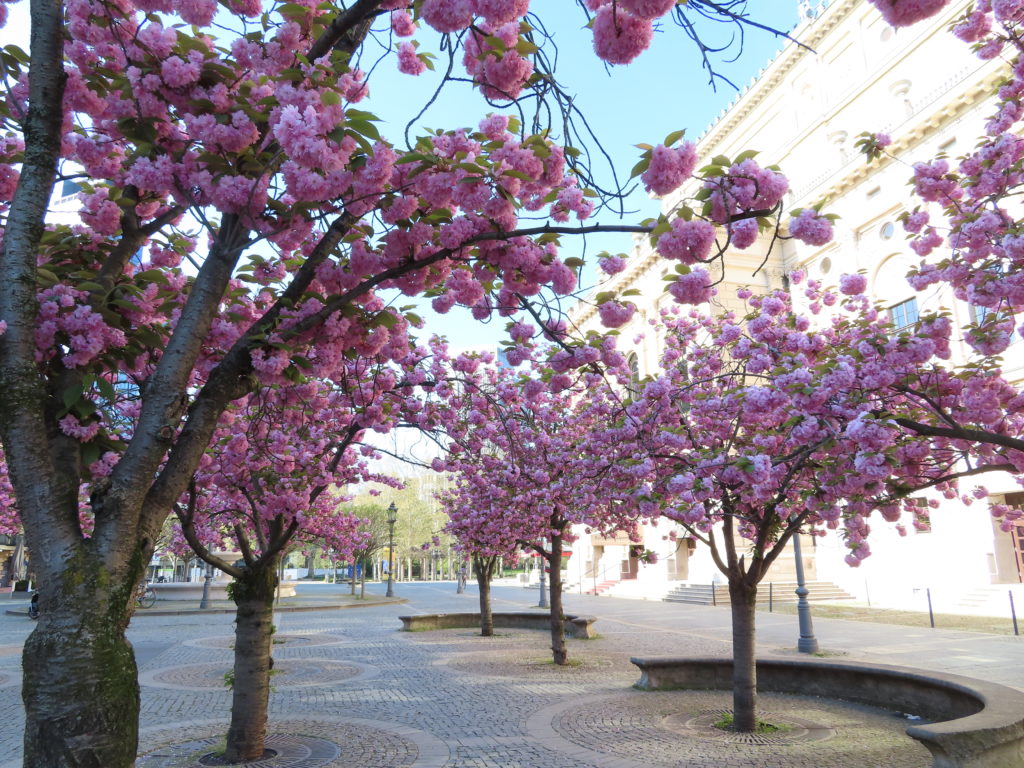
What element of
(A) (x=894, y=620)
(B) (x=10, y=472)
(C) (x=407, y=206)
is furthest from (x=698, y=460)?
(A) (x=894, y=620)

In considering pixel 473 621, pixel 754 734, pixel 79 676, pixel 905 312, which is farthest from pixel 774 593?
pixel 79 676

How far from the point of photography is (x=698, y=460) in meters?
8.23

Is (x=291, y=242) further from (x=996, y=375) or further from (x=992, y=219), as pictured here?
(x=996, y=375)

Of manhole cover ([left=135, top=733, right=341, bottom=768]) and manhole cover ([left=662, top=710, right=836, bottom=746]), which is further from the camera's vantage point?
manhole cover ([left=662, top=710, right=836, bottom=746])

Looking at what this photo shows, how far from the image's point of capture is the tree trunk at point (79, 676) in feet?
9.71

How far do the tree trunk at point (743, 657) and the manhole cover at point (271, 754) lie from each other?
463 cm

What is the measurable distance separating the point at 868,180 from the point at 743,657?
27732mm

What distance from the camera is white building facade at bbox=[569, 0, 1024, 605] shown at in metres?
24.1

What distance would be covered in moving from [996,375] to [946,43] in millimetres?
28352

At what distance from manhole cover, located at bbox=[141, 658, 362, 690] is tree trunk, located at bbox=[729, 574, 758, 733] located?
706 centimetres

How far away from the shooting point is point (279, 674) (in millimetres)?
12617

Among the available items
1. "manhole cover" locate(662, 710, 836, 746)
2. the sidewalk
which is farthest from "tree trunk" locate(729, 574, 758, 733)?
the sidewalk

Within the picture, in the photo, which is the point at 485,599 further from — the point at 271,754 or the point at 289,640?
the point at 271,754

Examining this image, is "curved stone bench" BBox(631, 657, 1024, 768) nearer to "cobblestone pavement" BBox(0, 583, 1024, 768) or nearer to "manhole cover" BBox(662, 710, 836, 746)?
"cobblestone pavement" BBox(0, 583, 1024, 768)
